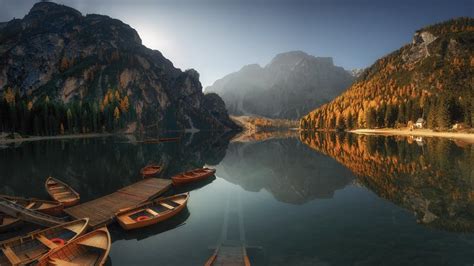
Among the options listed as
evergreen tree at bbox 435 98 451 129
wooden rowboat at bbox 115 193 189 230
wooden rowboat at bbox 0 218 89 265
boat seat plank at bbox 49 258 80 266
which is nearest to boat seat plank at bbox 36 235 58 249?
wooden rowboat at bbox 0 218 89 265

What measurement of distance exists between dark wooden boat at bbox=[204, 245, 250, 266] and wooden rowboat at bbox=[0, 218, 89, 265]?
887 centimetres

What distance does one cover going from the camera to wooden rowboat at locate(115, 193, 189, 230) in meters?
20.2

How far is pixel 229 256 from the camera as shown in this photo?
50.9 feet

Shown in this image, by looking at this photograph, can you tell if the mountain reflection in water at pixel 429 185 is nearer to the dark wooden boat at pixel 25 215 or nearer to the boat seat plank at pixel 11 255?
the boat seat plank at pixel 11 255

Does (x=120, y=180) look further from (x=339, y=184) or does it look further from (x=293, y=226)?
(x=339, y=184)

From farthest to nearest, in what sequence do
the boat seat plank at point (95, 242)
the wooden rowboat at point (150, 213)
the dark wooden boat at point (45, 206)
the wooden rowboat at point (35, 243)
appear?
1. the dark wooden boat at point (45, 206)
2. the wooden rowboat at point (150, 213)
3. the boat seat plank at point (95, 242)
4. the wooden rowboat at point (35, 243)

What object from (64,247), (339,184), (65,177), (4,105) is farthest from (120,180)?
(4,105)

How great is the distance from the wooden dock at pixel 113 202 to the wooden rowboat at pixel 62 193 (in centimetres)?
160

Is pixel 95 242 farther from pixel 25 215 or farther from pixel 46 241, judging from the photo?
pixel 25 215

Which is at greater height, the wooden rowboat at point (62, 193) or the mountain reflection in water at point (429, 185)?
the wooden rowboat at point (62, 193)

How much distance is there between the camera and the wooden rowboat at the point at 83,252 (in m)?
13.0

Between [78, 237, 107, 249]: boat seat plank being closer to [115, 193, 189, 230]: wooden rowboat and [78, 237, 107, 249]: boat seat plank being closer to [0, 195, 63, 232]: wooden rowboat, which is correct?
[115, 193, 189, 230]: wooden rowboat

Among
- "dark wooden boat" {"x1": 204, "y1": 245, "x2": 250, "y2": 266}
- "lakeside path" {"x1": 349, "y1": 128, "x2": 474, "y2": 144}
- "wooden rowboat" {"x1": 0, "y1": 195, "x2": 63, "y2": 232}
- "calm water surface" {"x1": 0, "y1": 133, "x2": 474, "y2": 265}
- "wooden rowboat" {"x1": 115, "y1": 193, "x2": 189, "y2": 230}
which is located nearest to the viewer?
"dark wooden boat" {"x1": 204, "y1": 245, "x2": 250, "y2": 266}

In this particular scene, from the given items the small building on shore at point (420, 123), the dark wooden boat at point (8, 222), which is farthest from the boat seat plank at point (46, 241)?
the small building on shore at point (420, 123)
